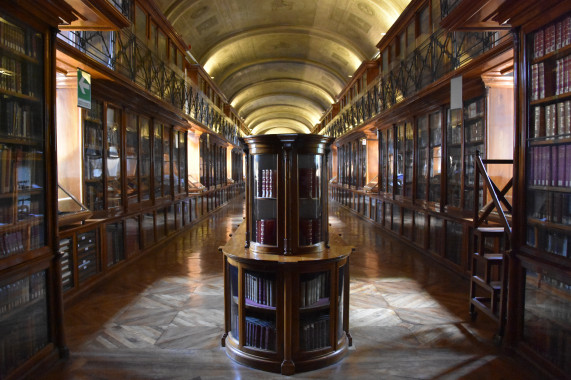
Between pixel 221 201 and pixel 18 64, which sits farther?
pixel 221 201

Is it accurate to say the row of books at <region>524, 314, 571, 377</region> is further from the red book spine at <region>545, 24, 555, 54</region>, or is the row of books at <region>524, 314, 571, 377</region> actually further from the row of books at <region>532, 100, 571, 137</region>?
the red book spine at <region>545, 24, 555, 54</region>

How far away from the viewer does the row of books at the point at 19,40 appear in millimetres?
2572

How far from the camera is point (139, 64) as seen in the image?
21.5 feet

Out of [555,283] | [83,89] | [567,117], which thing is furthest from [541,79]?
[83,89]

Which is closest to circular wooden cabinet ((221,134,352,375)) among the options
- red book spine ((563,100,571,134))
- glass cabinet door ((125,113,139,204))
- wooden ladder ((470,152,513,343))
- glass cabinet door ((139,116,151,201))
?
wooden ladder ((470,152,513,343))

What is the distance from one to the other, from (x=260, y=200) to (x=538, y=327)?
2371mm

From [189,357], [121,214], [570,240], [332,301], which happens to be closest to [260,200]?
[332,301]

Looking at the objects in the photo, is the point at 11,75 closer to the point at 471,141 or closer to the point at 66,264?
A: the point at 66,264

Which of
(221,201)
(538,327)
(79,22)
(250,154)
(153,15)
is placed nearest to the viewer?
(538,327)

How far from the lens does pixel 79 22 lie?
11.5 feet

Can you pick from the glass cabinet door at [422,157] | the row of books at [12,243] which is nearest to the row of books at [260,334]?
the row of books at [12,243]

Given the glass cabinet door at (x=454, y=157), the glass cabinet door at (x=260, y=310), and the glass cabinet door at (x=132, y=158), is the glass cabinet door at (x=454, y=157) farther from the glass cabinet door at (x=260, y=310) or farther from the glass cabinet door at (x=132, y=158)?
the glass cabinet door at (x=132, y=158)

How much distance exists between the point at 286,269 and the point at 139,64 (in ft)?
17.5

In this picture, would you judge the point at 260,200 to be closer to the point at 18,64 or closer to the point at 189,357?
the point at 189,357
